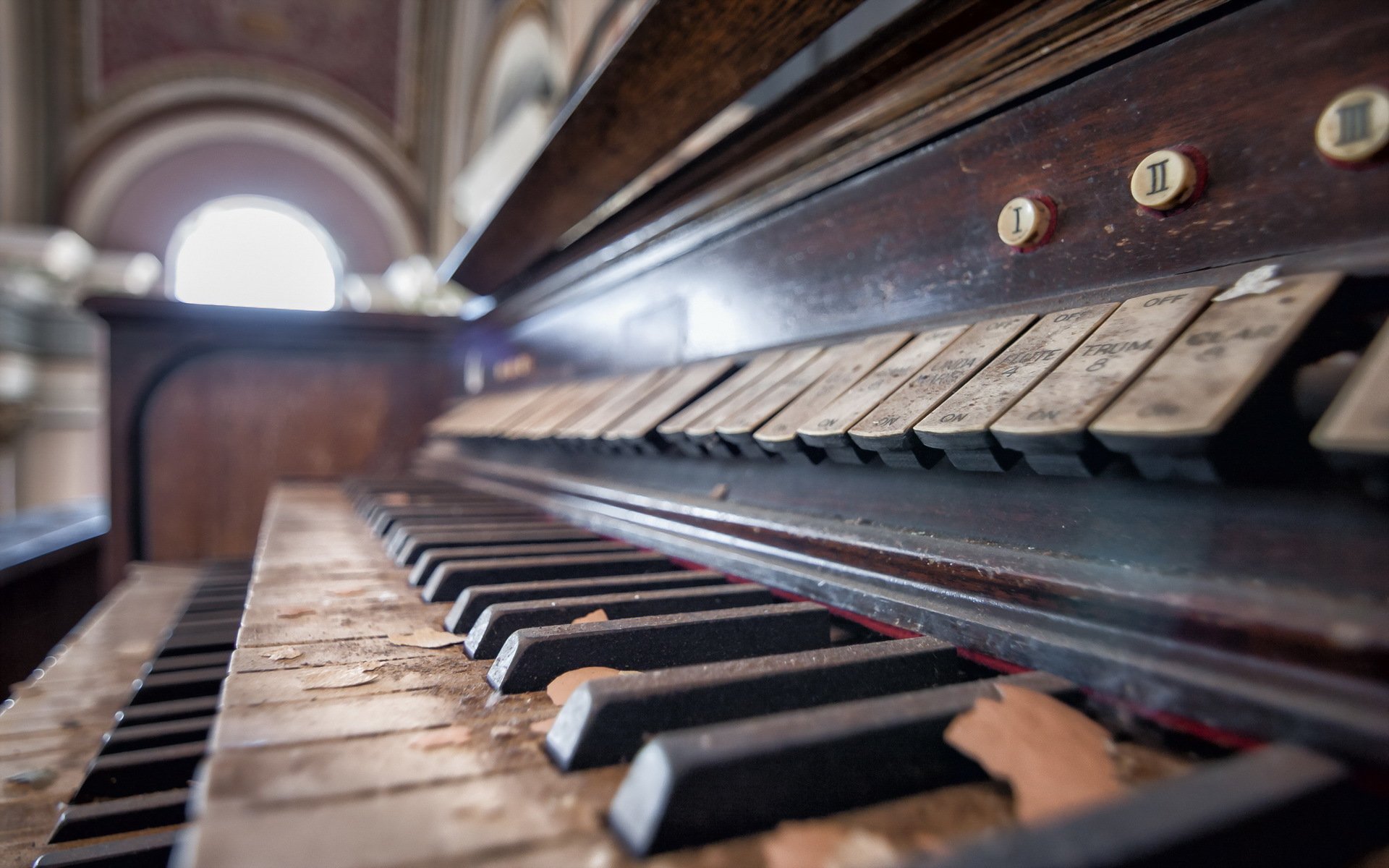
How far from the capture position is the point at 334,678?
750 mm

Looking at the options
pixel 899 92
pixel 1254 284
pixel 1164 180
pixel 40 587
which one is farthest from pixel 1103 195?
pixel 40 587

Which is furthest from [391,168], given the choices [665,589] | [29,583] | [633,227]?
[665,589]

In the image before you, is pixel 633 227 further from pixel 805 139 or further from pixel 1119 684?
pixel 1119 684

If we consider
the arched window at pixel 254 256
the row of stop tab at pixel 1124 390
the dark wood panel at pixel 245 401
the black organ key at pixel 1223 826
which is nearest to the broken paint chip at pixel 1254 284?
the row of stop tab at pixel 1124 390

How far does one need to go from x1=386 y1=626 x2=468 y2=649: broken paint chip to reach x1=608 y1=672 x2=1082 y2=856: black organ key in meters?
0.44

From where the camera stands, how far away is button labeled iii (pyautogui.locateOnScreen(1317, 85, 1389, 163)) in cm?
54

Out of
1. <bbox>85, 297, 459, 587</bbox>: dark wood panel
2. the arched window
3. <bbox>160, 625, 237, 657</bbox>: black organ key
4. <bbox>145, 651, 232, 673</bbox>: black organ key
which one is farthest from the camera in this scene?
the arched window

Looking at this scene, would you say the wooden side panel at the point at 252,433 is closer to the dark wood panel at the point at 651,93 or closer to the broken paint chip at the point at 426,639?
the dark wood panel at the point at 651,93

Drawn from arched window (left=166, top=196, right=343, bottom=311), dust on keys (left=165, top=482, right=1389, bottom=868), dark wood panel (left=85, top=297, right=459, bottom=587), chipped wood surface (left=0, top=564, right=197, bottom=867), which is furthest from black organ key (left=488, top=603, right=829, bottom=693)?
arched window (left=166, top=196, right=343, bottom=311)

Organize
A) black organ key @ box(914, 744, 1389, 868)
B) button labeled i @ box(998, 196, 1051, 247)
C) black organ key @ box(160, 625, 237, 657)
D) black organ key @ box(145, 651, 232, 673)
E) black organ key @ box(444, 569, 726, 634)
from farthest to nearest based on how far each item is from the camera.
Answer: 1. black organ key @ box(160, 625, 237, 657)
2. black organ key @ box(145, 651, 232, 673)
3. black organ key @ box(444, 569, 726, 634)
4. button labeled i @ box(998, 196, 1051, 247)
5. black organ key @ box(914, 744, 1389, 868)

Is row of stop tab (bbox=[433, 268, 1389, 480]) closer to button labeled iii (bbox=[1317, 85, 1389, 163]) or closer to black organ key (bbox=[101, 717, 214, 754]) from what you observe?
button labeled iii (bbox=[1317, 85, 1389, 163])

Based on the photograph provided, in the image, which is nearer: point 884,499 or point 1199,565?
point 1199,565

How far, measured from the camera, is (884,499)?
92 centimetres

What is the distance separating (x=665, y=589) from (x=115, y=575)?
321 cm
